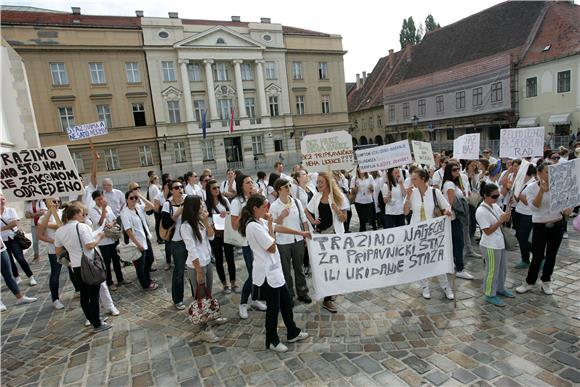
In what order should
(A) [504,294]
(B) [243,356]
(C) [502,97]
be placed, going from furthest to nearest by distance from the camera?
1. (C) [502,97]
2. (A) [504,294]
3. (B) [243,356]

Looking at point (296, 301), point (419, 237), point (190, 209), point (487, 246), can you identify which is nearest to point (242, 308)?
point (296, 301)

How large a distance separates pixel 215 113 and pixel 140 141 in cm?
791

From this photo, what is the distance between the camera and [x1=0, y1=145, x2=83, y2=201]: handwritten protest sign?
210 inches

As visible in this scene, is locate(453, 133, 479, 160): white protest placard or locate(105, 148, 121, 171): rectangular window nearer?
locate(453, 133, 479, 160): white protest placard

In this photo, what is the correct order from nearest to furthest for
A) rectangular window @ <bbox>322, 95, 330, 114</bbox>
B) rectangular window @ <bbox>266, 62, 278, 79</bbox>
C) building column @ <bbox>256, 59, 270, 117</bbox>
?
building column @ <bbox>256, 59, 270, 117</bbox>, rectangular window @ <bbox>266, 62, 278, 79</bbox>, rectangular window @ <bbox>322, 95, 330, 114</bbox>

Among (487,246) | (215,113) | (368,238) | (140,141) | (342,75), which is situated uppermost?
(342,75)

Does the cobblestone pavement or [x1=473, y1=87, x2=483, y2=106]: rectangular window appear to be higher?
[x1=473, y1=87, x2=483, y2=106]: rectangular window

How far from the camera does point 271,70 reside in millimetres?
38531

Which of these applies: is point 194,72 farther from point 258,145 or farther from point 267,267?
point 267,267

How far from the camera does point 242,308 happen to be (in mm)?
5227

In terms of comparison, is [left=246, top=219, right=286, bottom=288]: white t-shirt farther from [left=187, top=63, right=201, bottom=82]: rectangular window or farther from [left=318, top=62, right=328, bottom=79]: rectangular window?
[left=318, top=62, right=328, bottom=79]: rectangular window

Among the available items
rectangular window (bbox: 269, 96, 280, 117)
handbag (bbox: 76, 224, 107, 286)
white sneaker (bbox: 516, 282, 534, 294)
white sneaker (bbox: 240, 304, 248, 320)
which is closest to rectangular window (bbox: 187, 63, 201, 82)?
rectangular window (bbox: 269, 96, 280, 117)

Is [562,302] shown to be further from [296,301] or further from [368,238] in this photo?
[296,301]

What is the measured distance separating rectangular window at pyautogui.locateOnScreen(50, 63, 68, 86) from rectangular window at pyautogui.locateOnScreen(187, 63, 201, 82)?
10778mm
